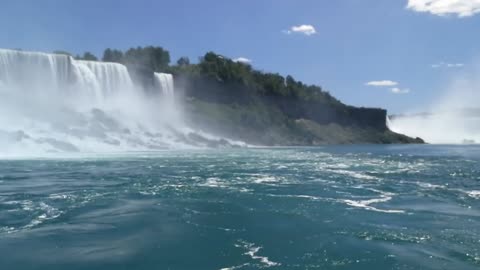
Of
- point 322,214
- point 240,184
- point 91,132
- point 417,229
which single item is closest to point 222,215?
point 322,214

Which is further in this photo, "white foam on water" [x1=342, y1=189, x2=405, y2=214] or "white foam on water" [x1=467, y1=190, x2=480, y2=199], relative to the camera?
"white foam on water" [x1=467, y1=190, x2=480, y2=199]

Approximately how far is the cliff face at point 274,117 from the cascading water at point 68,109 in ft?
55.8

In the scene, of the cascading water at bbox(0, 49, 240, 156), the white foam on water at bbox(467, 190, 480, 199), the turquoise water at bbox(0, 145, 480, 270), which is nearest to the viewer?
the turquoise water at bbox(0, 145, 480, 270)

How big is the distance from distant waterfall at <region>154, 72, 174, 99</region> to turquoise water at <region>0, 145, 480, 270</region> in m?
49.0

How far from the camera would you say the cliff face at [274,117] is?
75.2 meters

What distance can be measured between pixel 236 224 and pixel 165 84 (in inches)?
2293

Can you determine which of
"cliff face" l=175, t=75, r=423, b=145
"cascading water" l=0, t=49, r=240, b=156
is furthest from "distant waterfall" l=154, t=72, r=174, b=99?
"cascading water" l=0, t=49, r=240, b=156

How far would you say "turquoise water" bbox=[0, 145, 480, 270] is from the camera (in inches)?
282

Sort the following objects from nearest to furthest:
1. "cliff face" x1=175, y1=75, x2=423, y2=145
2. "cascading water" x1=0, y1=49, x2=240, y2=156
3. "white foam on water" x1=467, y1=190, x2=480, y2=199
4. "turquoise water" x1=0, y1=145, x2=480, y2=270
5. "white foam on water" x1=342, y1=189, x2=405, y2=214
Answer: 1. "turquoise water" x1=0, y1=145, x2=480, y2=270
2. "white foam on water" x1=342, y1=189, x2=405, y2=214
3. "white foam on water" x1=467, y1=190, x2=480, y2=199
4. "cascading water" x1=0, y1=49, x2=240, y2=156
5. "cliff face" x1=175, y1=75, x2=423, y2=145

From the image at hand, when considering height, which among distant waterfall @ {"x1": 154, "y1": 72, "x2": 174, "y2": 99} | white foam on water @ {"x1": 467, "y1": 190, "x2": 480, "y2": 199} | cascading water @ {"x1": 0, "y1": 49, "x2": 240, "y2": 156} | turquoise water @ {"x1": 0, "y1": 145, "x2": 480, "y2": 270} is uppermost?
distant waterfall @ {"x1": 154, "y1": 72, "x2": 174, "y2": 99}

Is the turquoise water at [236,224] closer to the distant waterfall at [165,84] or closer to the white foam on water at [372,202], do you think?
the white foam on water at [372,202]

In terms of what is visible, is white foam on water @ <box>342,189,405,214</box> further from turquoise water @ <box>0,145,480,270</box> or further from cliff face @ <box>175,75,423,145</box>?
cliff face @ <box>175,75,423,145</box>

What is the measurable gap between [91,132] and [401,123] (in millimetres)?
111738

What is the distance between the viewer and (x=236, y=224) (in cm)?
969
